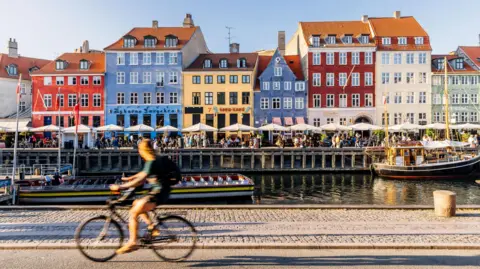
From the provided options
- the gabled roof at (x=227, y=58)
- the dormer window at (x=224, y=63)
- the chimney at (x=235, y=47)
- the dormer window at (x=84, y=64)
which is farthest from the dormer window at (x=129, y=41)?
the chimney at (x=235, y=47)

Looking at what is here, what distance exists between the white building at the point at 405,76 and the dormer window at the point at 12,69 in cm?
4611

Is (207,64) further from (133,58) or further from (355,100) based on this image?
(355,100)

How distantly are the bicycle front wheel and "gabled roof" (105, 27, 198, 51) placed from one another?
45.0 m

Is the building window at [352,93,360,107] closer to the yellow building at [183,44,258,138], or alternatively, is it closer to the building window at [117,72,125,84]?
the yellow building at [183,44,258,138]

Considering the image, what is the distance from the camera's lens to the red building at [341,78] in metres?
51.8

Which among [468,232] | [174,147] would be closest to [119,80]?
[174,147]

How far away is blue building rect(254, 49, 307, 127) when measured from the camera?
51.6 metres

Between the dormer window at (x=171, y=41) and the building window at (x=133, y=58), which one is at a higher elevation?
the dormer window at (x=171, y=41)

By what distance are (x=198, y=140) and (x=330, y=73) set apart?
1970 centimetres

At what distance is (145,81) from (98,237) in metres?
45.5

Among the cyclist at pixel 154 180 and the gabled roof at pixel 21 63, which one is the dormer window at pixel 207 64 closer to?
the gabled roof at pixel 21 63

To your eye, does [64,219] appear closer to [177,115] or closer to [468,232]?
[468,232]

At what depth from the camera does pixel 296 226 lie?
425 inches

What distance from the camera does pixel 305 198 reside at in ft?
83.7
